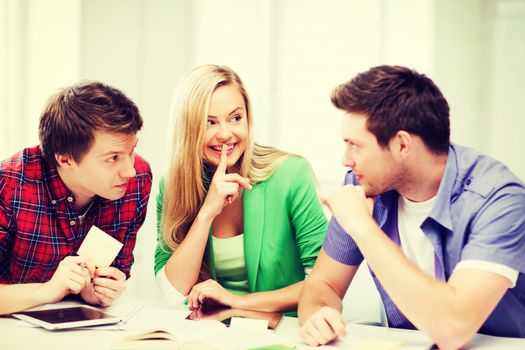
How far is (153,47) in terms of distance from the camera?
12.9 feet

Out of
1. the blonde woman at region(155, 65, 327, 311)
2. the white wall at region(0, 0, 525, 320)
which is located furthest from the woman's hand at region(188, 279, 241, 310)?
the white wall at region(0, 0, 525, 320)

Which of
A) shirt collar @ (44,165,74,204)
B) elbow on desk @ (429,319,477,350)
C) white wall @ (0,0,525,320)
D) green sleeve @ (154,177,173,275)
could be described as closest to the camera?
elbow on desk @ (429,319,477,350)

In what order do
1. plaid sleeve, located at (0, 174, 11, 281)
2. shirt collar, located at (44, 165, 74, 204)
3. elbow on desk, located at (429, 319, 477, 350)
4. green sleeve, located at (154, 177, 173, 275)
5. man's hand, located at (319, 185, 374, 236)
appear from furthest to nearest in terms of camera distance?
1. green sleeve, located at (154, 177, 173, 275)
2. shirt collar, located at (44, 165, 74, 204)
3. plaid sleeve, located at (0, 174, 11, 281)
4. man's hand, located at (319, 185, 374, 236)
5. elbow on desk, located at (429, 319, 477, 350)

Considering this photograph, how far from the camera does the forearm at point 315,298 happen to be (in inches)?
65.2

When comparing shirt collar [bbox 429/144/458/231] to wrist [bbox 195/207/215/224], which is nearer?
shirt collar [bbox 429/144/458/231]

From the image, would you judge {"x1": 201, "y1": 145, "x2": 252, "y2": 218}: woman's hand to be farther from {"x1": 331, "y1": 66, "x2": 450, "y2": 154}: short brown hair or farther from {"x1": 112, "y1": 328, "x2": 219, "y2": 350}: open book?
{"x1": 112, "y1": 328, "x2": 219, "y2": 350}: open book

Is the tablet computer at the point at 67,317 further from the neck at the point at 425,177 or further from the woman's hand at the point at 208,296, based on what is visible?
the neck at the point at 425,177

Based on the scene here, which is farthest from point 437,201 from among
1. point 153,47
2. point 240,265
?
point 153,47

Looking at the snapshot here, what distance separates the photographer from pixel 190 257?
81.0 inches

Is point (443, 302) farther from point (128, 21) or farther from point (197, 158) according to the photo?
point (128, 21)

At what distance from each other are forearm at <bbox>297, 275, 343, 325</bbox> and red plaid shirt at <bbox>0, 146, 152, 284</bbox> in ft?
2.07

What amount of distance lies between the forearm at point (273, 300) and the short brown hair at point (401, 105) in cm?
62

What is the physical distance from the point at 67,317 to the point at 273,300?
2.08 ft

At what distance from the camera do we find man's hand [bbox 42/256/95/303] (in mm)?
1674
